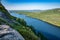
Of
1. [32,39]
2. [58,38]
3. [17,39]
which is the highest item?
[17,39]

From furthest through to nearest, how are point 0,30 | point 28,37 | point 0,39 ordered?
point 28,37 → point 0,30 → point 0,39

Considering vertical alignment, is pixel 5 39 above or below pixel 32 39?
above

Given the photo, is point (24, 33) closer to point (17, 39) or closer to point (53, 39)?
point (17, 39)

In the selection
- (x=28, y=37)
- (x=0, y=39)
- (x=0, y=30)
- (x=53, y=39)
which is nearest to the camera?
(x=0, y=39)

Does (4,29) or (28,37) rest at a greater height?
(4,29)

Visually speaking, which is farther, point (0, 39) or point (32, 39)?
point (32, 39)

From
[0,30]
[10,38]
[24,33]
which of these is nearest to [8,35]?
[10,38]

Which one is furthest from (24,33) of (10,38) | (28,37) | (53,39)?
(53,39)

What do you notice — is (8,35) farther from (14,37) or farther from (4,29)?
(4,29)

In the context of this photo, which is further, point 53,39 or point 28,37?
point 53,39
